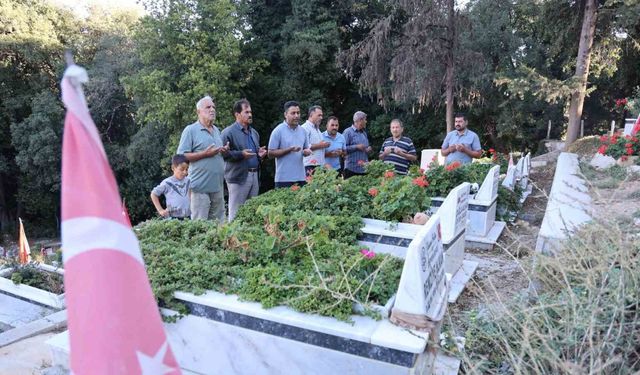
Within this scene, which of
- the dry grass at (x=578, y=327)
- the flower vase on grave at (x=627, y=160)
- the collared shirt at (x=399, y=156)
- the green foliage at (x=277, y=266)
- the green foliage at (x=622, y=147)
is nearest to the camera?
the dry grass at (x=578, y=327)

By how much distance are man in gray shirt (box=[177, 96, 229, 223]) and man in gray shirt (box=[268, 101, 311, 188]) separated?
2.36 ft

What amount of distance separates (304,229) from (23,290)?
2.92m

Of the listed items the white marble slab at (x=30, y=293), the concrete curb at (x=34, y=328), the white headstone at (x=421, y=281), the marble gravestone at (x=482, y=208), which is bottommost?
the white marble slab at (x=30, y=293)

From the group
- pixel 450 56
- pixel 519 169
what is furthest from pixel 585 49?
pixel 519 169

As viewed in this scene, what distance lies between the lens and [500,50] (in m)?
17.3

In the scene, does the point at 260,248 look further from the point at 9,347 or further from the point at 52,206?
the point at 52,206

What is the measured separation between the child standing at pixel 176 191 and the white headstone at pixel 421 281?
2921mm

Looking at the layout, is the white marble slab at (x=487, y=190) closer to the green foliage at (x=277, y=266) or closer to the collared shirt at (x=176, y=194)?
the green foliage at (x=277, y=266)

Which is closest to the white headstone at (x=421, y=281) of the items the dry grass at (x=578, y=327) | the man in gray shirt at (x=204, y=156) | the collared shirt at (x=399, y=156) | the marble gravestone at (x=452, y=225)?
the dry grass at (x=578, y=327)

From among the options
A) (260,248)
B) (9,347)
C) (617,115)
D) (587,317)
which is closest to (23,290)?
(9,347)

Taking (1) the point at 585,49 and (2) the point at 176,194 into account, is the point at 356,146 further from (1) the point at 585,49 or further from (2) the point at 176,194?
(1) the point at 585,49

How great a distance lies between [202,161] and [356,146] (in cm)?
250

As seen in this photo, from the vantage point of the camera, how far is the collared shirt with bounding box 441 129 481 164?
636 centimetres

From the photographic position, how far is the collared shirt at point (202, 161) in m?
4.54
